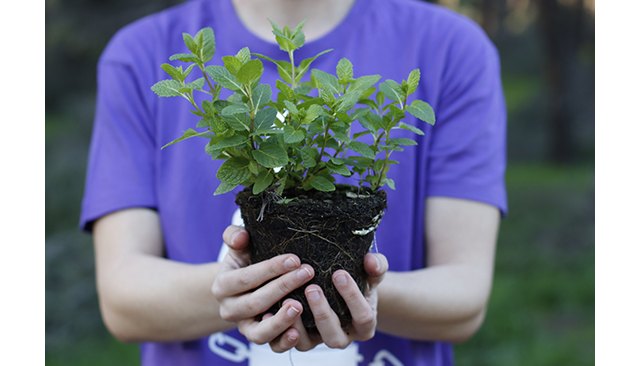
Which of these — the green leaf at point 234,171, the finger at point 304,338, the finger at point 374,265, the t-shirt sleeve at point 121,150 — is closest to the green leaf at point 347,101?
the green leaf at point 234,171

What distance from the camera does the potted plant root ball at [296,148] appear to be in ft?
4.47

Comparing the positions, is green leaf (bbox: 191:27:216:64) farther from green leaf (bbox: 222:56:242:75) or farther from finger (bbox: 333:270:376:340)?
finger (bbox: 333:270:376:340)

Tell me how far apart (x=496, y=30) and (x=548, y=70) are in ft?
2.60

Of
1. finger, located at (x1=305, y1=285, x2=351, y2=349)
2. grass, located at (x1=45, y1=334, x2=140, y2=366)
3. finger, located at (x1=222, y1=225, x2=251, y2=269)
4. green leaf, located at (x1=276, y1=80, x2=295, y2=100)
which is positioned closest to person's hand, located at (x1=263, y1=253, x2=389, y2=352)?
finger, located at (x1=305, y1=285, x2=351, y2=349)

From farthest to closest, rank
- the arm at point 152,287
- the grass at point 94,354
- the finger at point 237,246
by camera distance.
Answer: the grass at point 94,354
the arm at point 152,287
the finger at point 237,246

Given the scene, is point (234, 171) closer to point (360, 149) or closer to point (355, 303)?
point (360, 149)

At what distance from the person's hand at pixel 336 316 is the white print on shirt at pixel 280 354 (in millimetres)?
321

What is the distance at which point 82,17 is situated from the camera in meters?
5.94

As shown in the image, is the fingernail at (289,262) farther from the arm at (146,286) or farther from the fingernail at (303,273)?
the arm at (146,286)

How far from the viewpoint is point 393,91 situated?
1442 millimetres

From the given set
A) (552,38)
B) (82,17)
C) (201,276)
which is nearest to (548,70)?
(552,38)

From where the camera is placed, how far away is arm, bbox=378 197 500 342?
1.75m

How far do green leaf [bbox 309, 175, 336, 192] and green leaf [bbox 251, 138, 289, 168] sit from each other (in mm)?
100

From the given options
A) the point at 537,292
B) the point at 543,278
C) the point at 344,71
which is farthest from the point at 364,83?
the point at 543,278
